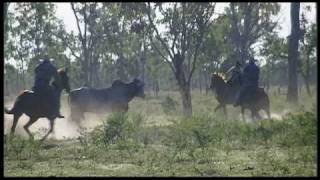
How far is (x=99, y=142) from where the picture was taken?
13.5 meters

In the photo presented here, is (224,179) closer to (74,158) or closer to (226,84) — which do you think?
(74,158)

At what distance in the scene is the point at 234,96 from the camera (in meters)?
22.6

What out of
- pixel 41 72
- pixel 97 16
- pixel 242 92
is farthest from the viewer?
pixel 97 16

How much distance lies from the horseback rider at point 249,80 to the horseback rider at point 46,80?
23.4 feet

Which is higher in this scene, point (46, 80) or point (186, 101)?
point (46, 80)

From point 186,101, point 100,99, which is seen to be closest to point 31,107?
point 100,99

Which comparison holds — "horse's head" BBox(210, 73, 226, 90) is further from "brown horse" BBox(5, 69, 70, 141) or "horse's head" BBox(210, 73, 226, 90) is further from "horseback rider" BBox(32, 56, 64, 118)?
"brown horse" BBox(5, 69, 70, 141)

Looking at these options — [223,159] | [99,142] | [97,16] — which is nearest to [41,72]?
[99,142]

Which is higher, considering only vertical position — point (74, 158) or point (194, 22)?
point (194, 22)

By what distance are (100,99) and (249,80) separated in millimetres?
5744

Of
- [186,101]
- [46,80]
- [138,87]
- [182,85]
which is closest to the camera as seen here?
[46,80]

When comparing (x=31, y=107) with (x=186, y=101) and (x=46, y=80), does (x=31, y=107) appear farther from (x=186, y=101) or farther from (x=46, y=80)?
(x=186, y=101)

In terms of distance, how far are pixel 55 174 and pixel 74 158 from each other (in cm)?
219

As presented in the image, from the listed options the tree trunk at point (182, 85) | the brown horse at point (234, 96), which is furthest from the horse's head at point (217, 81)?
A: the tree trunk at point (182, 85)
